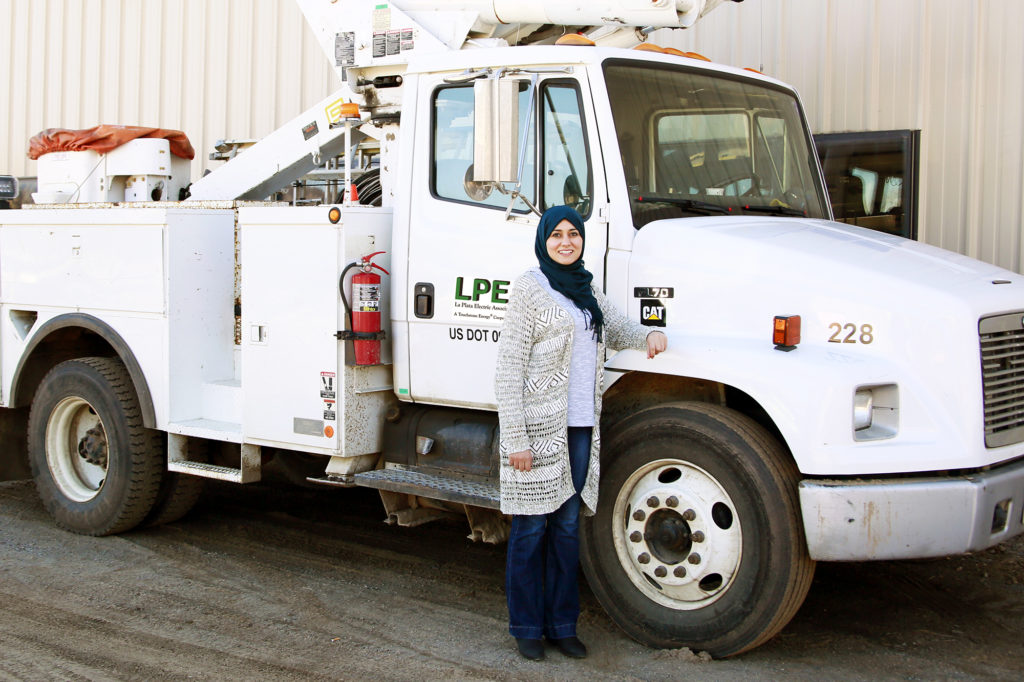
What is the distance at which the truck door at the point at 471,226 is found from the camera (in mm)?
5102

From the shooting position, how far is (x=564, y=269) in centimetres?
461

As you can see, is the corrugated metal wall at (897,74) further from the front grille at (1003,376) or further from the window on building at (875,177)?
the front grille at (1003,376)

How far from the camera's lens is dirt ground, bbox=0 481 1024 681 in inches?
184

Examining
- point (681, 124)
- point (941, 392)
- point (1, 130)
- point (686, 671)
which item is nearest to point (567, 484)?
point (686, 671)

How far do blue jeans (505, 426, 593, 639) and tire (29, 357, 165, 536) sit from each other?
296 centimetres

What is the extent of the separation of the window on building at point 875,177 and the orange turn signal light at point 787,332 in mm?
3585

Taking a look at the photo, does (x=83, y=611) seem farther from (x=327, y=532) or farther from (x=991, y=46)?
(x=991, y=46)

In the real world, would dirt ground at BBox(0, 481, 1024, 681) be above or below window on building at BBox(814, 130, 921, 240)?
below

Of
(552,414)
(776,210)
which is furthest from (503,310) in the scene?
(776,210)

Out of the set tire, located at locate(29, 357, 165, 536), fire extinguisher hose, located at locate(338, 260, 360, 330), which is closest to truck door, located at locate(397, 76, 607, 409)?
fire extinguisher hose, located at locate(338, 260, 360, 330)

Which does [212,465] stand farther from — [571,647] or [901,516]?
[901,516]

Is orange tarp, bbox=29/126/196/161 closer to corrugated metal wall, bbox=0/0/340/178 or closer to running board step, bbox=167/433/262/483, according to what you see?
running board step, bbox=167/433/262/483

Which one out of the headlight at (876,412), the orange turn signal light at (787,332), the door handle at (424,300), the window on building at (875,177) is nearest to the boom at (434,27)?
the door handle at (424,300)

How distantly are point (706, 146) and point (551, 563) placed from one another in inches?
85.0
